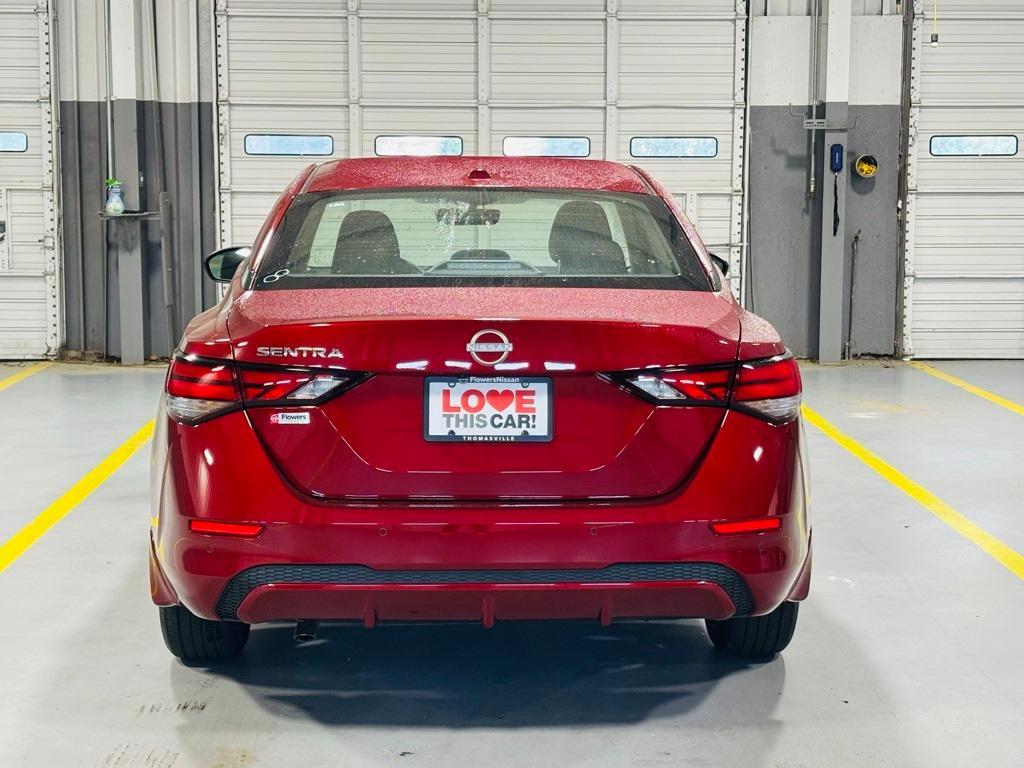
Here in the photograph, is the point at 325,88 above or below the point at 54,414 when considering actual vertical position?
above

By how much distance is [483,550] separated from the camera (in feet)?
10.0

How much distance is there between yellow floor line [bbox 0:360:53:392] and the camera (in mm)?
10805

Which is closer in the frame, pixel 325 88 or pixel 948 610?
pixel 948 610

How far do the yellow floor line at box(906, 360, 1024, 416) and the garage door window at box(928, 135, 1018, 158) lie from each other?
6.36 feet

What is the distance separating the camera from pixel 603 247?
152 inches

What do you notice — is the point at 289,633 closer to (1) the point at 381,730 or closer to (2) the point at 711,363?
(1) the point at 381,730

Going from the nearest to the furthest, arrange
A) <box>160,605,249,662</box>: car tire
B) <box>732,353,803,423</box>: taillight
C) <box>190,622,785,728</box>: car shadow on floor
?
<box>732,353,803,423</box>: taillight, <box>190,622,785,728</box>: car shadow on floor, <box>160,605,249,662</box>: car tire

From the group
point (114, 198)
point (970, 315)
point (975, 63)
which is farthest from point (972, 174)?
point (114, 198)

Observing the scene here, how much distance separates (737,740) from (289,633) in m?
1.49

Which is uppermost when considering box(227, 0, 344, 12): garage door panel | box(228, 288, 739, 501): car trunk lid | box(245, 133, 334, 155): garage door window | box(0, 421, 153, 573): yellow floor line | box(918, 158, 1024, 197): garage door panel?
box(227, 0, 344, 12): garage door panel

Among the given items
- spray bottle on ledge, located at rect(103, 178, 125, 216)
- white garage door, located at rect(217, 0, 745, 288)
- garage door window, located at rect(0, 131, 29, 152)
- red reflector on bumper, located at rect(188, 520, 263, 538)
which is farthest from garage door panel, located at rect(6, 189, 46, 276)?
red reflector on bumper, located at rect(188, 520, 263, 538)

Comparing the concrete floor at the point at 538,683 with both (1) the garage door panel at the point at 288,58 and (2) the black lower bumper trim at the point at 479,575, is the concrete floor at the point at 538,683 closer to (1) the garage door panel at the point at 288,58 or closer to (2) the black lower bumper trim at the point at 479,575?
(2) the black lower bumper trim at the point at 479,575

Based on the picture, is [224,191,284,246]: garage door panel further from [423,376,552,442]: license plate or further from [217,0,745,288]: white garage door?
[423,376,552,442]: license plate

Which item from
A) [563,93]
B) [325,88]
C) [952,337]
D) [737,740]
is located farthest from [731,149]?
[737,740]
